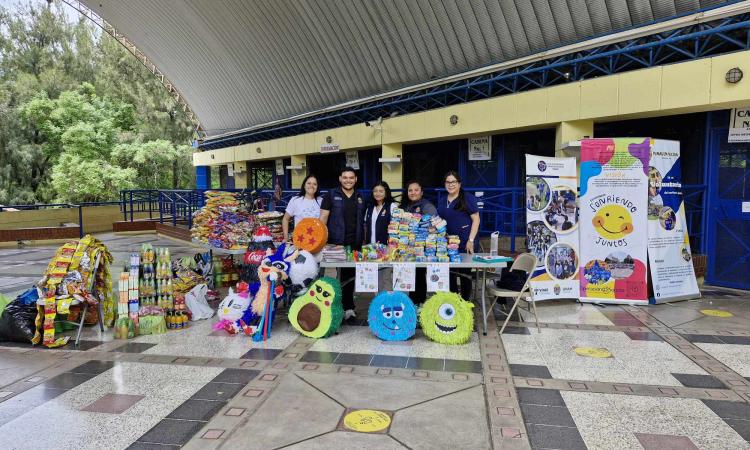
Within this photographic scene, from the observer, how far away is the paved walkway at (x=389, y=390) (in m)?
3.12

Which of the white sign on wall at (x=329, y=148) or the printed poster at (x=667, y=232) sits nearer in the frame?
the printed poster at (x=667, y=232)

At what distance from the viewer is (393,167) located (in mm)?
13945

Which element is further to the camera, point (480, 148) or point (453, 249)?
point (480, 148)

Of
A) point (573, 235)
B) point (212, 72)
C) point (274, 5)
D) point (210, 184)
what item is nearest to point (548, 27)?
point (573, 235)

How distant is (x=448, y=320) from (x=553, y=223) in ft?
8.26

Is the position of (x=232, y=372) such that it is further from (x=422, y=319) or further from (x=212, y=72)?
(x=212, y=72)

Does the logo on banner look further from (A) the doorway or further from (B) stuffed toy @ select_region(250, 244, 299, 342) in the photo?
(B) stuffed toy @ select_region(250, 244, 299, 342)

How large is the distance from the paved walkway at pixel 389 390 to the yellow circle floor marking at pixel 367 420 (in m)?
0.02

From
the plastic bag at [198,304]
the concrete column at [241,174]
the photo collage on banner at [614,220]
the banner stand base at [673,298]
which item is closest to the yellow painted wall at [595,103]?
the photo collage on banner at [614,220]

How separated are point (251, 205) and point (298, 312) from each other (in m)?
4.55

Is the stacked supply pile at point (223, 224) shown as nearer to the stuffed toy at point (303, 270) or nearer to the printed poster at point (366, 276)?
the stuffed toy at point (303, 270)

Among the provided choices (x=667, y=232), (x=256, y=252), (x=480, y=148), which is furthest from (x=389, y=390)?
(x=480, y=148)

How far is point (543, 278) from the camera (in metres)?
6.48

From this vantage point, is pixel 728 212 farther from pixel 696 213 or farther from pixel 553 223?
pixel 553 223
